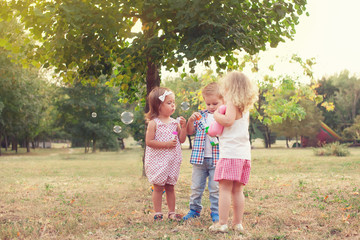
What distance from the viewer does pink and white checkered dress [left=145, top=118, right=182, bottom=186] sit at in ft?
16.7

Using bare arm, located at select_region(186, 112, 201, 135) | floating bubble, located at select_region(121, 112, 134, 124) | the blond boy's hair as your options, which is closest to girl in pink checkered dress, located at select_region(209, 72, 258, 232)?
the blond boy's hair

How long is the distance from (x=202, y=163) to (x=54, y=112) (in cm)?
3910

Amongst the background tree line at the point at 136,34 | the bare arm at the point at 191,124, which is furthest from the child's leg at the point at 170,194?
the background tree line at the point at 136,34

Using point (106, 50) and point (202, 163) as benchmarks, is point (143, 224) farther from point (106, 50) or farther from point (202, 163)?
point (106, 50)

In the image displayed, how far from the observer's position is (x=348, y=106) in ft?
173

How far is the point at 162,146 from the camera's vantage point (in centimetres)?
507

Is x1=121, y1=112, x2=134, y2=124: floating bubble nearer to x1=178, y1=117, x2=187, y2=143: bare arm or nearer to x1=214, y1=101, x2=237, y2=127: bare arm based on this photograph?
x1=178, y1=117, x2=187, y2=143: bare arm

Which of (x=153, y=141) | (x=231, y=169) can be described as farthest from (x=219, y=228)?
(x=153, y=141)

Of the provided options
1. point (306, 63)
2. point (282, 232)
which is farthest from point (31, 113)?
point (282, 232)

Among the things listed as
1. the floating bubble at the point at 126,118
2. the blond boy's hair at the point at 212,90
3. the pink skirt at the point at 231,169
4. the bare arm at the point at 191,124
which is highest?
the blond boy's hair at the point at 212,90

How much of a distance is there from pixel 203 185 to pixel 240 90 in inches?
62.4

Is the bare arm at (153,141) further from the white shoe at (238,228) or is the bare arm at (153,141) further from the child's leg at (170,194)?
the white shoe at (238,228)

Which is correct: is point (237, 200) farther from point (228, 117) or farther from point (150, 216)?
point (150, 216)

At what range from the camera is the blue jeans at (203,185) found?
5.10 m
